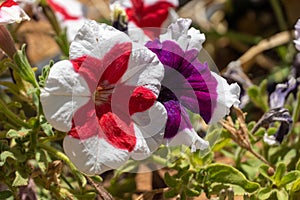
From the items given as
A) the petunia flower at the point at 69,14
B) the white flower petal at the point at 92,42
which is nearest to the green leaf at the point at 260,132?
the white flower petal at the point at 92,42

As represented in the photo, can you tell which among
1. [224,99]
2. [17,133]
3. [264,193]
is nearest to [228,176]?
[264,193]

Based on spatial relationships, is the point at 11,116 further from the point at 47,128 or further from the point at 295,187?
the point at 295,187

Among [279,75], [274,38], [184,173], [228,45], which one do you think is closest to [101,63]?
[184,173]

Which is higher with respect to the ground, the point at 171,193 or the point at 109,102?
the point at 109,102

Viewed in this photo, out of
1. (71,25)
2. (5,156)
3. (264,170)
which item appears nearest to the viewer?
(5,156)

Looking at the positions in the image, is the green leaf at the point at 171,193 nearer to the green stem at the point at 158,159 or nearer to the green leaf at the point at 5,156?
the green stem at the point at 158,159

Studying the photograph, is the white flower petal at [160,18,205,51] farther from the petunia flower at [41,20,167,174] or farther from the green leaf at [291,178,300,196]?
the green leaf at [291,178,300,196]
